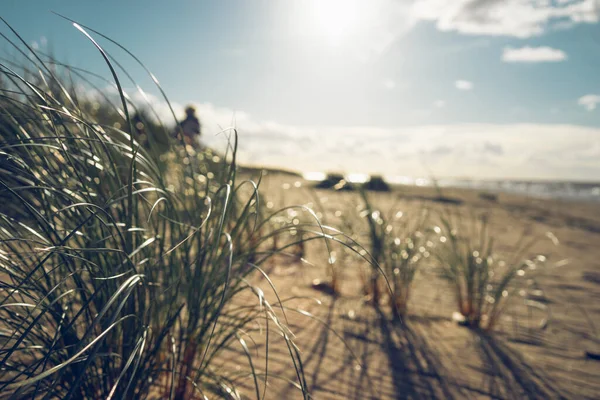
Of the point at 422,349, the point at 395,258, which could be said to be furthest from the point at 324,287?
the point at 422,349

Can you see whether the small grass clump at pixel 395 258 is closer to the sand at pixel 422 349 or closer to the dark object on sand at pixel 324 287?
the sand at pixel 422 349

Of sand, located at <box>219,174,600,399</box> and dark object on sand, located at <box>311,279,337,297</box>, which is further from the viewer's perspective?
dark object on sand, located at <box>311,279,337,297</box>

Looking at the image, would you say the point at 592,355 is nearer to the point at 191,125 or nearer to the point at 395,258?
the point at 395,258

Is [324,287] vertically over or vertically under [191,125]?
under

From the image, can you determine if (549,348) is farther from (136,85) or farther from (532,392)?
(136,85)

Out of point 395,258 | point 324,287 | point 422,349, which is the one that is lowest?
point 422,349

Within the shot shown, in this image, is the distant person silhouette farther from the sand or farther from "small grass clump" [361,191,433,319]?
"small grass clump" [361,191,433,319]

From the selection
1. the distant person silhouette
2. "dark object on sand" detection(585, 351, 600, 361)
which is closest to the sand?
"dark object on sand" detection(585, 351, 600, 361)

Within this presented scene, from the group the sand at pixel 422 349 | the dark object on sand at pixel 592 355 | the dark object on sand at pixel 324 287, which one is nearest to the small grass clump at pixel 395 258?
the sand at pixel 422 349

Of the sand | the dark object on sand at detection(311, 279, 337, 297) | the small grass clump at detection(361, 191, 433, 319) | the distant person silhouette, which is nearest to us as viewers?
the sand

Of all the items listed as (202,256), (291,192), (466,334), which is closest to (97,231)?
(202,256)

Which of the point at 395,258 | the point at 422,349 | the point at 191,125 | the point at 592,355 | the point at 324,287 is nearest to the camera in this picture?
the point at 422,349

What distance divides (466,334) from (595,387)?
704 millimetres

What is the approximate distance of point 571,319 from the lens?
3.18 metres
